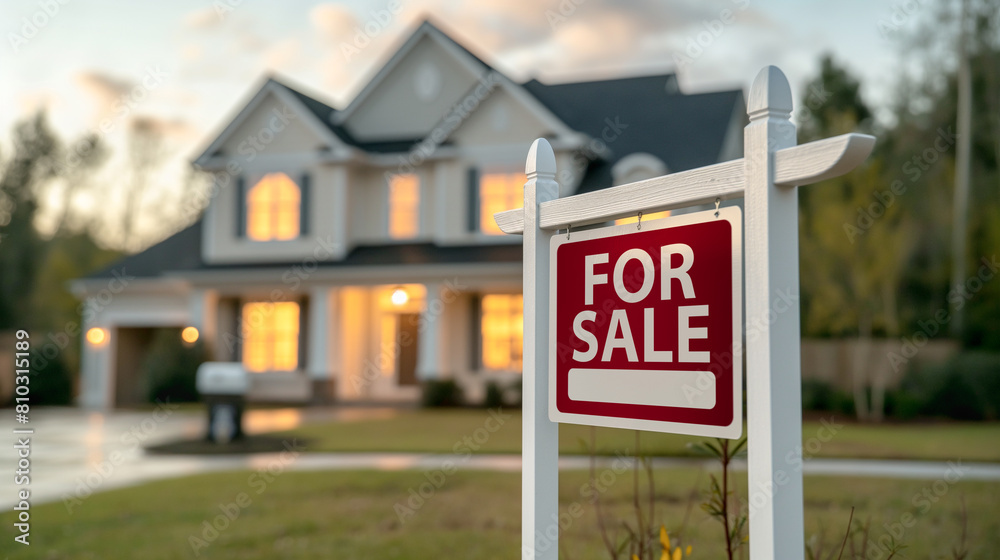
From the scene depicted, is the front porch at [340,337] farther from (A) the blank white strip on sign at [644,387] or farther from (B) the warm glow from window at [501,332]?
(A) the blank white strip on sign at [644,387]

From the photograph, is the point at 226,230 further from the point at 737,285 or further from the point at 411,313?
the point at 737,285

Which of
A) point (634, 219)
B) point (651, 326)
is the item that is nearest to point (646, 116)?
point (634, 219)

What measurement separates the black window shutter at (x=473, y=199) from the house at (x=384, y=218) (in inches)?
1.2

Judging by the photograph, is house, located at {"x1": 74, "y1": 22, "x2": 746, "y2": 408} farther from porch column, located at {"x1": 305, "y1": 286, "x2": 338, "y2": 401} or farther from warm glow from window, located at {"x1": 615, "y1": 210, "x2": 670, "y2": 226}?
warm glow from window, located at {"x1": 615, "y1": 210, "x2": 670, "y2": 226}

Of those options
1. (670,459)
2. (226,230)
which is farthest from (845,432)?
(226,230)

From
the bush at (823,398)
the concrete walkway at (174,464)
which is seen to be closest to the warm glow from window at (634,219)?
the concrete walkway at (174,464)

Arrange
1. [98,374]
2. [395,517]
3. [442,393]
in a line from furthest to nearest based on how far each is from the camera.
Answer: [98,374], [442,393], [395,517]

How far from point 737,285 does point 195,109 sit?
82.2 feet

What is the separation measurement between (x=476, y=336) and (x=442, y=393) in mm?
1498

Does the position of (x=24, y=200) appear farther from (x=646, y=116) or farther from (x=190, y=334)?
(x=646, y=116)

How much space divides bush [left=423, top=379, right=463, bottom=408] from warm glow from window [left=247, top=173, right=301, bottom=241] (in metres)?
4.99

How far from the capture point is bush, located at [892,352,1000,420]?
1516 centimetres

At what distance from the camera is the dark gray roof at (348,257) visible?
16580 millimetres

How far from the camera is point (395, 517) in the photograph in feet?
21.2
